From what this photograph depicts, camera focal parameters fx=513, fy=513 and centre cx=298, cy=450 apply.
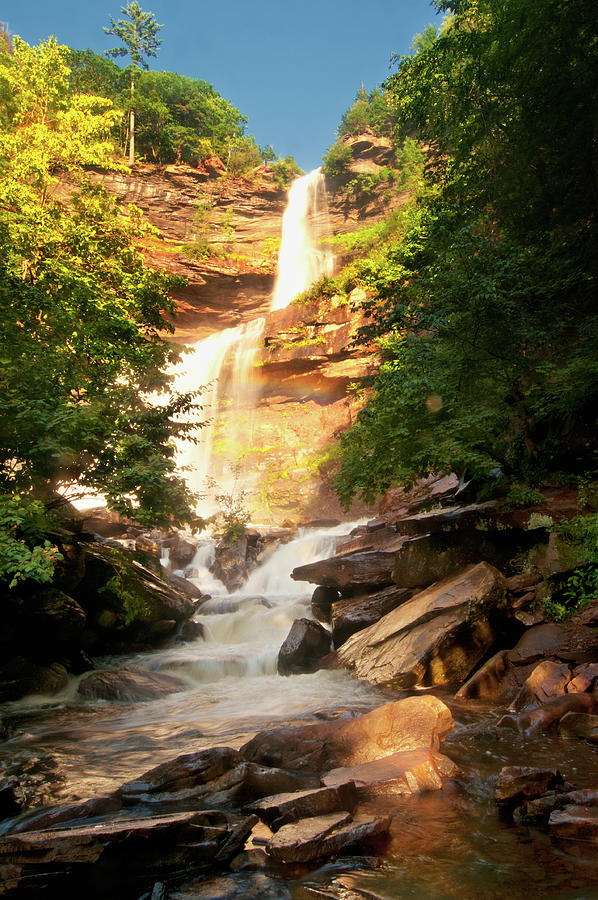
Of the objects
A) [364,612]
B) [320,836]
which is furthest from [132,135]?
[320,836]

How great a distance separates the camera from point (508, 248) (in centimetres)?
977

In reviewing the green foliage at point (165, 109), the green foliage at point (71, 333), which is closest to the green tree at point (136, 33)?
the green foliage at point (165, 109)

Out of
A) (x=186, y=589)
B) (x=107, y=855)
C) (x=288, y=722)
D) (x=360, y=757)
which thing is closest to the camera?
(x=107, y=855)

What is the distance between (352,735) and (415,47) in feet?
172

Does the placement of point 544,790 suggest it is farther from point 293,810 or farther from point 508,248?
point 508,248

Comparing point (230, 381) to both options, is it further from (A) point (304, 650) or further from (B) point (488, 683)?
(B) point (488, 683)

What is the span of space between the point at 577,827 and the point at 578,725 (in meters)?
2.47

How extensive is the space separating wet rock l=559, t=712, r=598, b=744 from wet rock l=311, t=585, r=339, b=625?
8789 mm

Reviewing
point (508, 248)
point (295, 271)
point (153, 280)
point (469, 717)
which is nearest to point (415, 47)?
point (295, 271)

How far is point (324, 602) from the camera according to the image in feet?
47.4

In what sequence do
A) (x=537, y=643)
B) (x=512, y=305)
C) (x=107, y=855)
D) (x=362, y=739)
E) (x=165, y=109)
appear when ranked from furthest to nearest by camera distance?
(x=165, y=109)
(x=512, y=305)
(x=537, y=643)
(x=362, y=739)
(x=107, y=855)

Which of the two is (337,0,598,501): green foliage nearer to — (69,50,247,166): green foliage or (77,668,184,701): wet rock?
(77,668,184,701): wet rock

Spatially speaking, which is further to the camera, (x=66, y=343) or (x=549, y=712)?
(x=66, y=343)

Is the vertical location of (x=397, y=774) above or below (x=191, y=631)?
above
